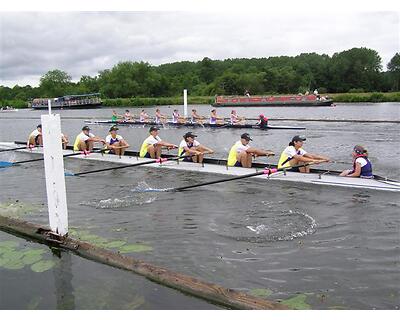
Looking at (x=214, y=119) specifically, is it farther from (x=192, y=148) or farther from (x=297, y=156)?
(x=297, y=156)

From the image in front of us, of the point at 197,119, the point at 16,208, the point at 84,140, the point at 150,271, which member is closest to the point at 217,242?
the point at 150,271

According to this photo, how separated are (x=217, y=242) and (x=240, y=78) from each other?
3635 inches

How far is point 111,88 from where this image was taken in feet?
360

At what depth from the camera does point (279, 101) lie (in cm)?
5572

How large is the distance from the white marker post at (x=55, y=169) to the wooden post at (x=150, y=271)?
0.26 m

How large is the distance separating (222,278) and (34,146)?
16149mm

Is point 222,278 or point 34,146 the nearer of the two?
point 222,278

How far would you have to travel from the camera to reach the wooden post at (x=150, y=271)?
458cm

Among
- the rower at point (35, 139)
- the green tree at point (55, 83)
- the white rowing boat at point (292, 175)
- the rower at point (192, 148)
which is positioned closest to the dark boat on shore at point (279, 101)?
the rower at point (35, 139)

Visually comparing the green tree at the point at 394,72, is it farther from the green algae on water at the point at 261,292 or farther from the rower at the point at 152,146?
the green algae on water at the point at 261,292

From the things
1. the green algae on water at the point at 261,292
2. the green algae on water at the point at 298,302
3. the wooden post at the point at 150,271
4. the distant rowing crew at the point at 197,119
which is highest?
the distant rowing crew at the point at 197,119

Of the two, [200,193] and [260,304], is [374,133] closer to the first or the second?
[200,193]

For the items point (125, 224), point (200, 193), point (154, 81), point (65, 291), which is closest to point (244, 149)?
point (200, 193)

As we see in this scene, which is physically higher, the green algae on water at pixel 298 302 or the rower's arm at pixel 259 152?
the rower's arm at pixel 259 152
